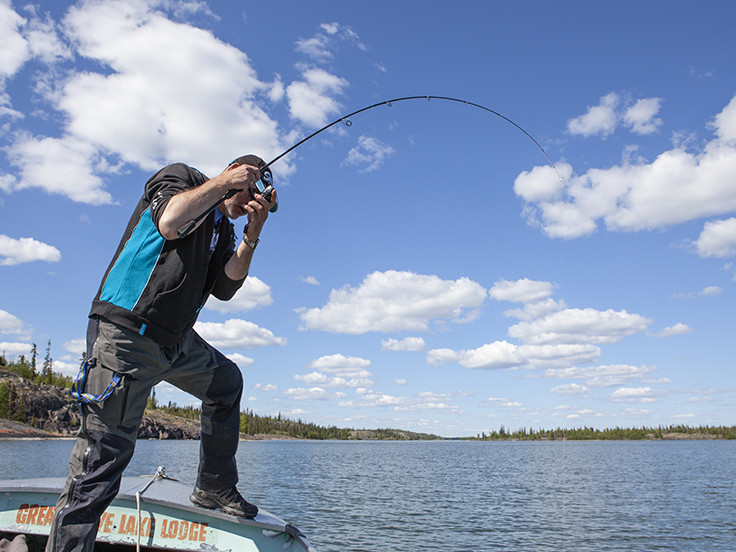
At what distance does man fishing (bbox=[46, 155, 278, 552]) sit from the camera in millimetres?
3318

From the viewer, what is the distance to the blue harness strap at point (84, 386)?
3.32 meters

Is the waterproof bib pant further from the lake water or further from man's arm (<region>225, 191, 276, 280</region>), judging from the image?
the lake water

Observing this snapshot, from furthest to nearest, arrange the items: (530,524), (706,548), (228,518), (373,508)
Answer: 1. (373,508)
2. (530,524)
3. (706,548)
4. (228,518)

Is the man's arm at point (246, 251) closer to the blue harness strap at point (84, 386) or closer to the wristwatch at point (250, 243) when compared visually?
the wristwatch at point (250, 243)

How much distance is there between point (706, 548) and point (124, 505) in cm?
1757

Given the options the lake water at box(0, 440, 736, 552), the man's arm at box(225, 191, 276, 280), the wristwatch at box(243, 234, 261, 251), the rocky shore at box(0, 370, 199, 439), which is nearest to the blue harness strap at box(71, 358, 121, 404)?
the man's arm at box(225, 191, 276, 280)

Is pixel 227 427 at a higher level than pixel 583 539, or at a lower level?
higher

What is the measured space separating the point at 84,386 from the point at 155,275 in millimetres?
841

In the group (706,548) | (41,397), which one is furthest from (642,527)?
(41,397)

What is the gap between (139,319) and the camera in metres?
3.45

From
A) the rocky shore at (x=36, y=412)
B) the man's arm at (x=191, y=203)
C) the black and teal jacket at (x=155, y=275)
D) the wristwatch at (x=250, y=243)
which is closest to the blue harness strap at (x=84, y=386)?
the black and teal jacket at (x=155, y=275)

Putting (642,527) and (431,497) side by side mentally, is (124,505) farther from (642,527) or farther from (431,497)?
(431,497)

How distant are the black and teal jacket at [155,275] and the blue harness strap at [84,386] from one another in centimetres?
34

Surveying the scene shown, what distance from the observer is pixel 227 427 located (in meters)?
4.69
